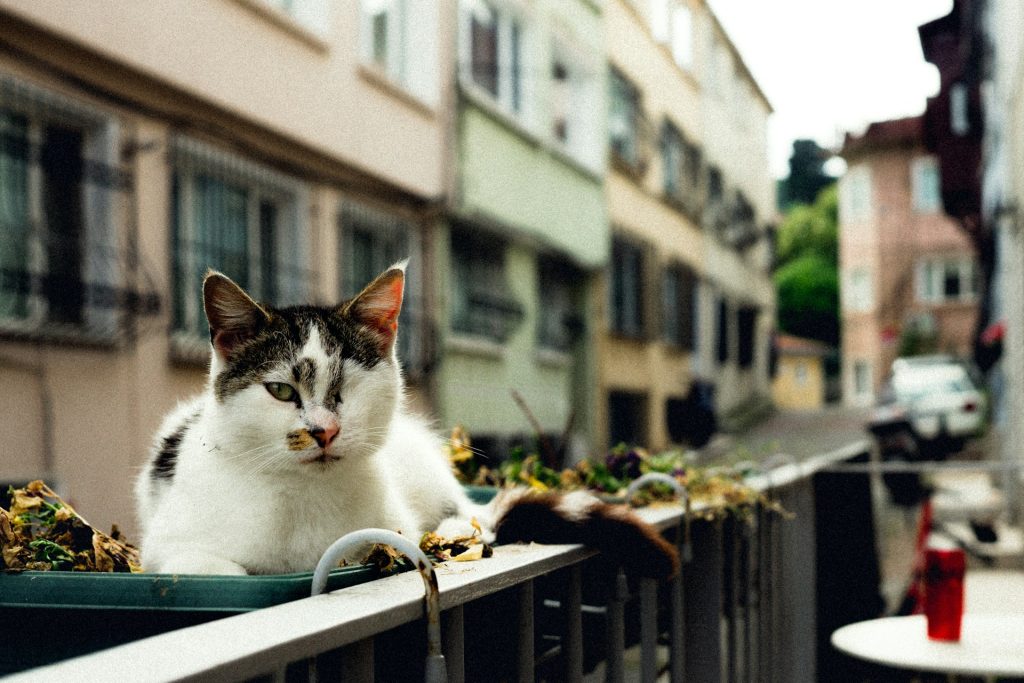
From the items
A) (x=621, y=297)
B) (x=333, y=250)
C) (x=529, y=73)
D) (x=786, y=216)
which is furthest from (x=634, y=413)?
(x=786, y=216)

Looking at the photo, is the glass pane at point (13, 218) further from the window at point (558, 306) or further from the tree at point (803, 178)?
the tree at point (803, 178)

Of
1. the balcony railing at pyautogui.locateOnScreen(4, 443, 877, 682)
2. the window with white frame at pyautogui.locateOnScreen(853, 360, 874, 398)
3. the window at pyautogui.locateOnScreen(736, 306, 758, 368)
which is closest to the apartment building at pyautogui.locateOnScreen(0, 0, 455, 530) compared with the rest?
the balcony railing at pyautogui.locateOnScreen(4, 443, 877, 682)

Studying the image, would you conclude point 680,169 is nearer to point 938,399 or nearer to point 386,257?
point 938,399

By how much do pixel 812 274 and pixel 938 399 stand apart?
23326 mm

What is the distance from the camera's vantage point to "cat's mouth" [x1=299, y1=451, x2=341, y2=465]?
4.42 ft

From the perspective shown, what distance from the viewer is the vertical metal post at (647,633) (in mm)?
1729

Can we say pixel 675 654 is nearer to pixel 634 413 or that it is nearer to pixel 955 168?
pixel 634 413

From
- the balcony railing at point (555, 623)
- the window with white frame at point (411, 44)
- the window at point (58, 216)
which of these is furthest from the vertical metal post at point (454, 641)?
the window with white frame at point (411, 44)

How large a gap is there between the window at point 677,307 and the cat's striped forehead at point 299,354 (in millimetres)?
15588

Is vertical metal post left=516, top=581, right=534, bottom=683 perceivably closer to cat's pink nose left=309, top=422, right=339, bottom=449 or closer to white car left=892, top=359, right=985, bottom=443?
cat's pink nose left=309, top=422, right=339, bottom=449

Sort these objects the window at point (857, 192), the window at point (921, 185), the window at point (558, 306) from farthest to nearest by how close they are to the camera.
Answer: the window at point (857, 192) < the window at point (921, 185) < the window at point (558, 306)

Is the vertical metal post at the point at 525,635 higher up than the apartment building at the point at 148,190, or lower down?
lower down

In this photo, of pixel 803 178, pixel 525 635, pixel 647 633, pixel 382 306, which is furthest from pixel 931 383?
pixel 803 178

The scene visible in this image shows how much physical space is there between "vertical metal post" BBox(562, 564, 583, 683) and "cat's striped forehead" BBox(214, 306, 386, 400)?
39cm
